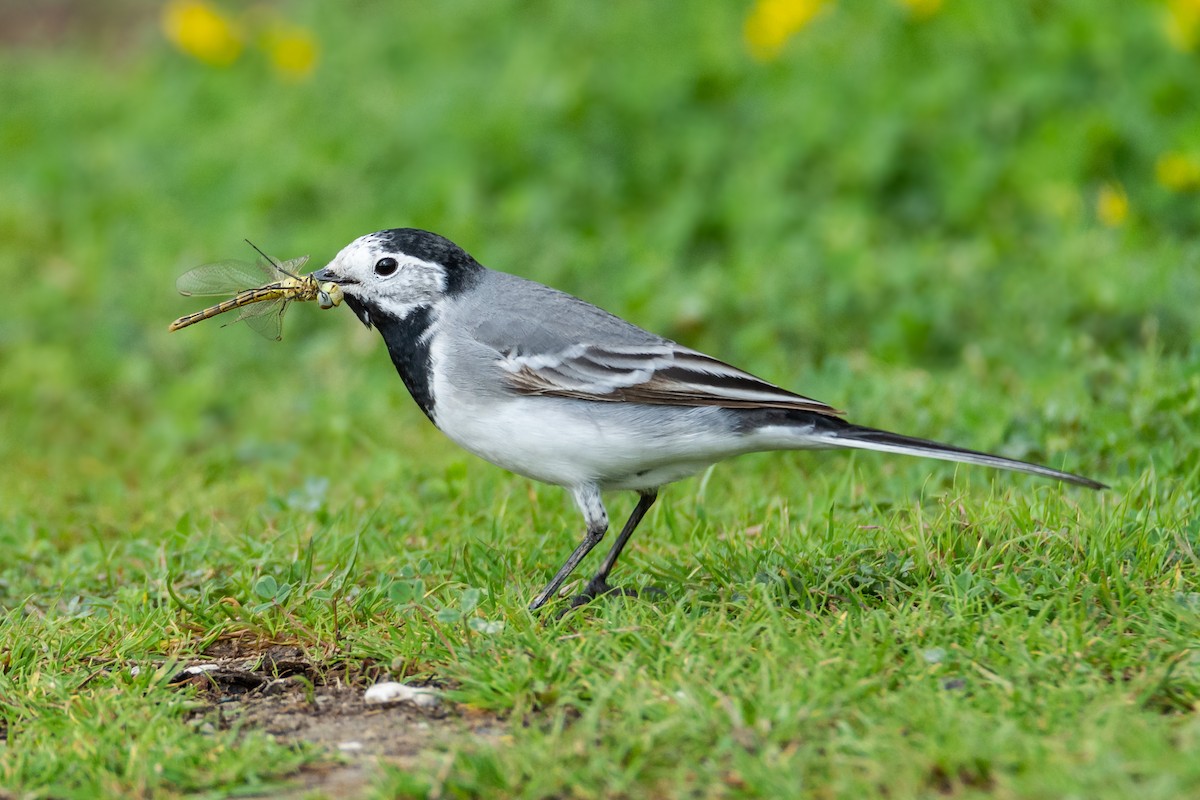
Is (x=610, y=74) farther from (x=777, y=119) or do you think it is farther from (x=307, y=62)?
(x=307, y=62)

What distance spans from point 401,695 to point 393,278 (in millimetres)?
1551

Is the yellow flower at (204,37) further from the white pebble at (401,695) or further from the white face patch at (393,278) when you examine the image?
the white pebble at (401,695)

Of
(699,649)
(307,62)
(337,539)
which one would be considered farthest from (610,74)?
(699,649)

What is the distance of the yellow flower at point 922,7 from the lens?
9703 mm

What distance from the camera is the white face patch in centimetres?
517

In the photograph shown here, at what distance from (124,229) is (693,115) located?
155 inches

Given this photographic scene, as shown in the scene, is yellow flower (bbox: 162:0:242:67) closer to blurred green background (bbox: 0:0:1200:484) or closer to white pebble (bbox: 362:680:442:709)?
blurred green background (bbox: 0:0:1200:484)

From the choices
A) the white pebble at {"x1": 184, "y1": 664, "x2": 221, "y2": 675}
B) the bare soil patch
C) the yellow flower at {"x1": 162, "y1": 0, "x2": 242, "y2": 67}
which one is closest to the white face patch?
the bare soil patch

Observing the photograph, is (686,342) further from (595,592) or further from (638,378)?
(595,592)

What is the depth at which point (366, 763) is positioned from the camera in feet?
12.7

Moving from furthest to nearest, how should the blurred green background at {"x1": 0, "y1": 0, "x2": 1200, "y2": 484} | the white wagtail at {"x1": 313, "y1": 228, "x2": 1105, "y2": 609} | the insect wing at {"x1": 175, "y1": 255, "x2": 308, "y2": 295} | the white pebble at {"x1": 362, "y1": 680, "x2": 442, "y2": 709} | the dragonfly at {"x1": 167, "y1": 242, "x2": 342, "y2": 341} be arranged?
the blurred green background at {"x1": 0, "y1": 0, "x2": 1200, "y2": 484}
the insect wing at {"x1": 175, "y1": 255, "x2": 308, "y2": 295}
the dragonfly at {"x1": 167, "y1": 242, "x2": 342, "y2": 341}
the white wagtail at {"x1": 313, "y1": 228, "x2": 1105, "y2": 609}
the white pebble at {"x1": 362, "y1": 680, "x2": 442, "y2": 709}

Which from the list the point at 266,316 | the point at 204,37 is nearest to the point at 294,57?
the point at 204,37

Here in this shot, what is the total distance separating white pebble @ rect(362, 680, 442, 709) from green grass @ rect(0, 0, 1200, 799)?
0.08 metres

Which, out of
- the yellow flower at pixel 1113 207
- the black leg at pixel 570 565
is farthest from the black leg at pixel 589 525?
the yellow flower at pixel 1113 207
